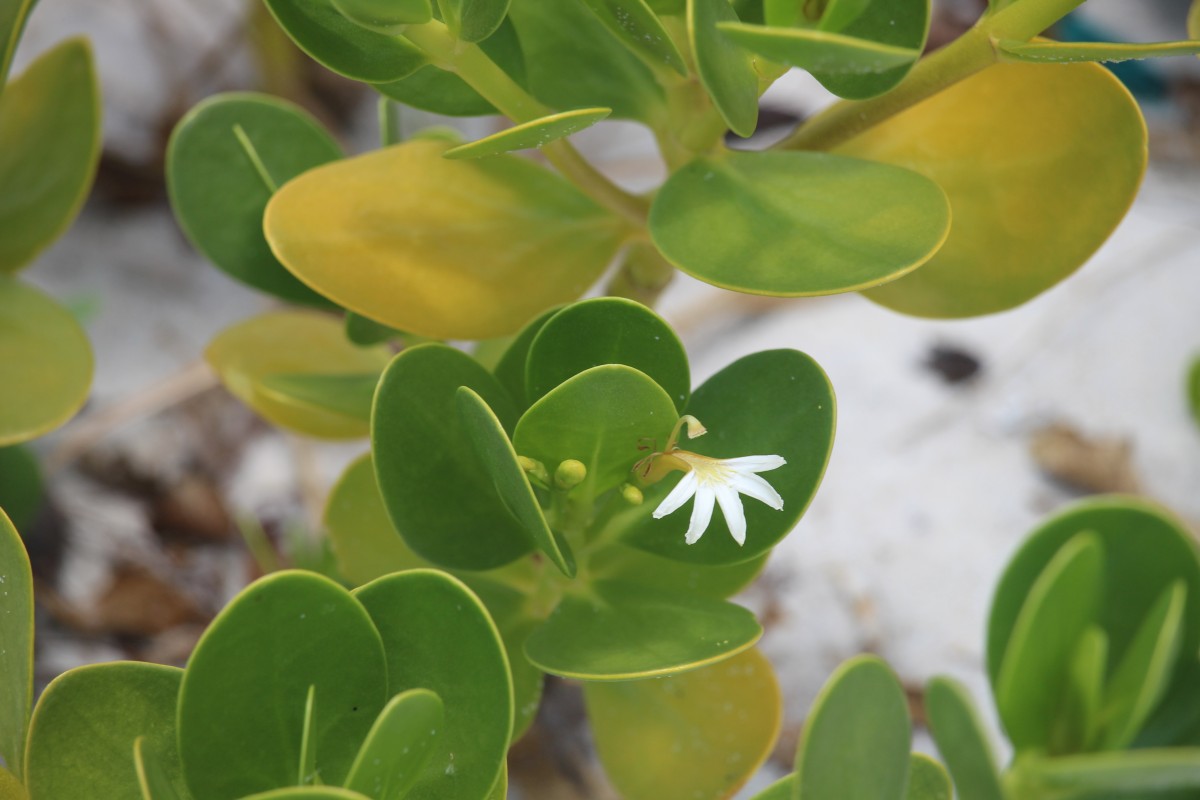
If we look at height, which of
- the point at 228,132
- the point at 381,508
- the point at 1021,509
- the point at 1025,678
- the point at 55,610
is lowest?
the point at 55,610

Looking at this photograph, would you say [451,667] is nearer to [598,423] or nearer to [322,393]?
[598,423]

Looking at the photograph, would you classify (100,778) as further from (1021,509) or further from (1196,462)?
(1196,462)

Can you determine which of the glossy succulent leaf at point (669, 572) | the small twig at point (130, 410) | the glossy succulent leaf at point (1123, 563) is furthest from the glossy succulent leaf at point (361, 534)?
the small twig at point (130, 410)

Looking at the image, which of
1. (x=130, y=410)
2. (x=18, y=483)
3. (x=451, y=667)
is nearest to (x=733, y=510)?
(x=451, y=667)

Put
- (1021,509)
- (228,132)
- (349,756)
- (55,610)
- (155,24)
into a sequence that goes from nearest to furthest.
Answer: (349,756) < (228,132) < (55,610) < (1021,509) < (155,24)

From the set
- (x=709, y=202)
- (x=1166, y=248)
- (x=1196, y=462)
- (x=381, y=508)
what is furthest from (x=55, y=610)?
(x=1166, y=248)
